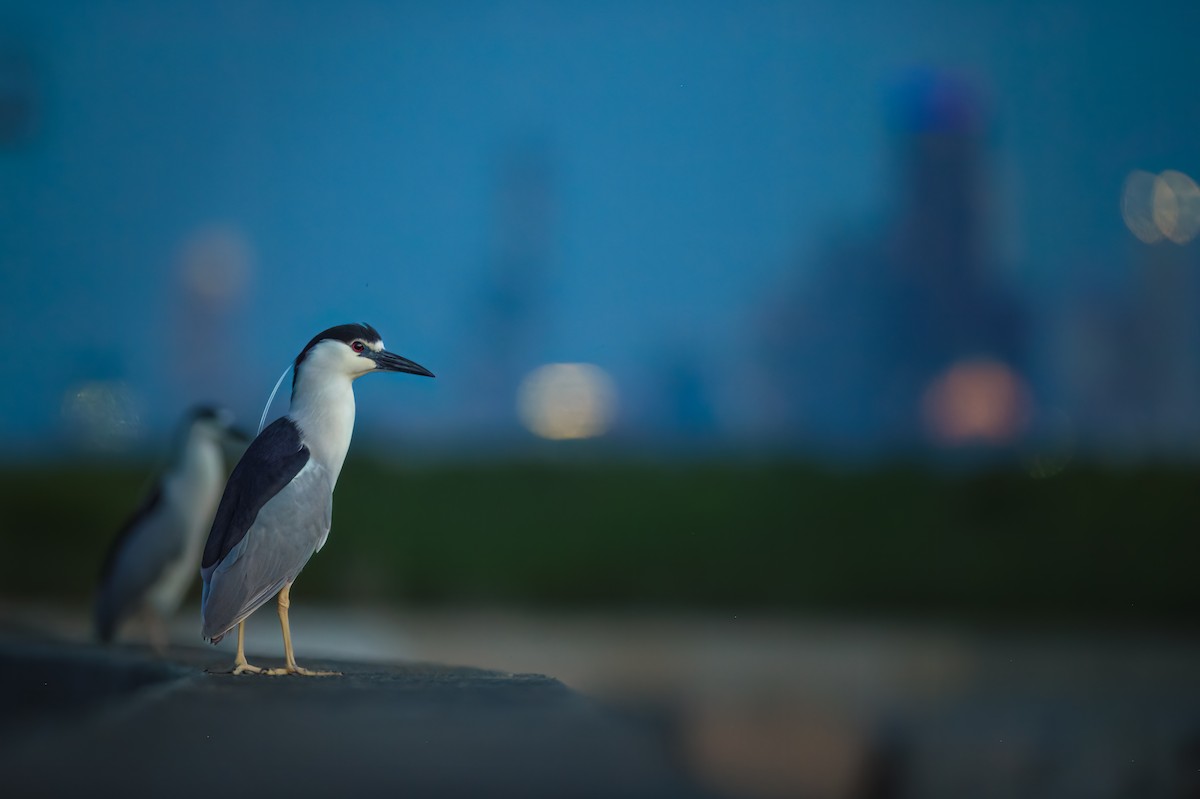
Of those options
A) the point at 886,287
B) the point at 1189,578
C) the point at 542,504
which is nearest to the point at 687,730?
the point at 542,504

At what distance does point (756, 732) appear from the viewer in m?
7.48

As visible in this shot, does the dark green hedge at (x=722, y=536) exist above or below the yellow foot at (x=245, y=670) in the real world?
above

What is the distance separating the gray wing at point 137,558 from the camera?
4.45 meters

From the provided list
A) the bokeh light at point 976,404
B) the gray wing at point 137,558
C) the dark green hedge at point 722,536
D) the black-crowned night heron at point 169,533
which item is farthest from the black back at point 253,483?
the bokeh light at point 976,404

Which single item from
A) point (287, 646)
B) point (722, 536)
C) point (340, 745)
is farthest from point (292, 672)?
point (722, 536)

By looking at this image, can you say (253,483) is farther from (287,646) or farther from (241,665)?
(241,665)

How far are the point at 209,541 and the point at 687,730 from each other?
5555mm

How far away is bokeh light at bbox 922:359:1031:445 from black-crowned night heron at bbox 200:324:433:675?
1032 cm

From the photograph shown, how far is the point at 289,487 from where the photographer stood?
2.11 m

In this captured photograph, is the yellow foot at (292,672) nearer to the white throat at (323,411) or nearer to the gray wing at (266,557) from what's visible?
the gray wing at (266,557)

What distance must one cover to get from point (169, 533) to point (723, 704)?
4.85 metres

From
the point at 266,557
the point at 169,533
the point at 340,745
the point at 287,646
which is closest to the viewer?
the point at 340,745

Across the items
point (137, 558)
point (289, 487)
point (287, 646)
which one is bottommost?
point (287, 646)

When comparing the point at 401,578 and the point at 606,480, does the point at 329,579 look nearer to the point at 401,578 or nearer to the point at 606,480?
the point at 401,578
